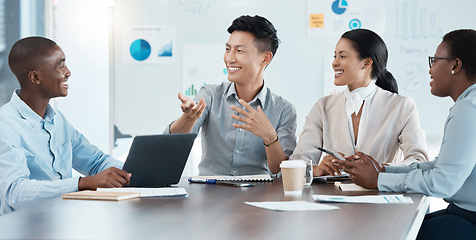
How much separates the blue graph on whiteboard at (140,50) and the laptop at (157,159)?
2.32 metres

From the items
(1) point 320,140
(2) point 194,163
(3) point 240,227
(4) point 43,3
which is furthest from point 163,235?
(4) point 43,3

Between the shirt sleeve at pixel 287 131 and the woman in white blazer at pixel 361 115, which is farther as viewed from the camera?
the shirt sleeve at pixel 287 131

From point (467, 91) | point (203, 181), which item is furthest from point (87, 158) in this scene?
point (467, 91)

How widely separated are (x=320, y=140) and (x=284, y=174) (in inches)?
34.2

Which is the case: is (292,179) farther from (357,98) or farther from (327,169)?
(357,98)

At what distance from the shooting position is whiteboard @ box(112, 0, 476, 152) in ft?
12.8

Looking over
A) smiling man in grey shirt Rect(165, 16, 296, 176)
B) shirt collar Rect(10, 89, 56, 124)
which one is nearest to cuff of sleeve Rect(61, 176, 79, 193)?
shirt collar Rect(10, 89, 56, 124)

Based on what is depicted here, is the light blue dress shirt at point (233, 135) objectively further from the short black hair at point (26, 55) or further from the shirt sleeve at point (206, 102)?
the short black hair at point (26, 55)

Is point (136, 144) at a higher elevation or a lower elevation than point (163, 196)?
higher

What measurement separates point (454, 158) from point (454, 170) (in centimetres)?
4

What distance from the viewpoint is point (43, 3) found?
4441 mm

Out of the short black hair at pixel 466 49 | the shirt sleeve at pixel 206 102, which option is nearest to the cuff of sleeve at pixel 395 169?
the short black hair at pixel 466 49

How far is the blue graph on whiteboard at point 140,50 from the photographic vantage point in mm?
4328

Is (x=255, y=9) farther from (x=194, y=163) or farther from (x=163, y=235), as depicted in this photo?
(x=163, y=235)
